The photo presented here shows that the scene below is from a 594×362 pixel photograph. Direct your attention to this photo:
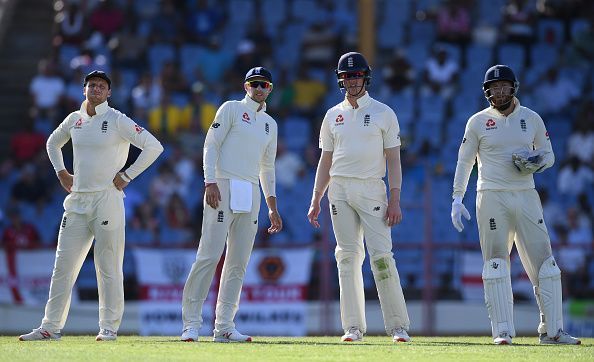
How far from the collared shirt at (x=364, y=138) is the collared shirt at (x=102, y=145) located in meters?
1.72

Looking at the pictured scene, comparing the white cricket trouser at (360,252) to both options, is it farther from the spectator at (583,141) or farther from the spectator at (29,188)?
the spectator at (583,141)

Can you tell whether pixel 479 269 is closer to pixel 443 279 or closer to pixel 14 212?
pixel 443 279

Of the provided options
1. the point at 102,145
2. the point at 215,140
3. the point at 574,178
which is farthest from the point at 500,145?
the point at 574,178

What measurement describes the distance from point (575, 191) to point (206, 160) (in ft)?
34.3

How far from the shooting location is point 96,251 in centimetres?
1214

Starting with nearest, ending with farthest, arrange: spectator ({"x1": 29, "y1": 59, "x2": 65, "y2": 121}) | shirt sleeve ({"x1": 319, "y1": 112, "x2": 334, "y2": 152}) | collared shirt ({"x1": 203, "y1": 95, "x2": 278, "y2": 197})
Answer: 1. collared shirt ({"x1": 203, "y1": 95, "x2": 278, "y2": 197})
2. shirt sleeve ({"x1": 319, "y1": 112, "x2": 334, "y2": 152})
3. spectator ({"x1": 29, "y1": 59, "x2": 65, "y2": 121})

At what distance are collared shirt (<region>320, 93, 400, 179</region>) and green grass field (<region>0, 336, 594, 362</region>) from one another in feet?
5.20

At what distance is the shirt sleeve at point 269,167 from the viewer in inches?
487

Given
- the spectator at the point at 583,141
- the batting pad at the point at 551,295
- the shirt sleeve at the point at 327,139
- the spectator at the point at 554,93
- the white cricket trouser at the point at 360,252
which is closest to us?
the batting pad at the point at 551,295

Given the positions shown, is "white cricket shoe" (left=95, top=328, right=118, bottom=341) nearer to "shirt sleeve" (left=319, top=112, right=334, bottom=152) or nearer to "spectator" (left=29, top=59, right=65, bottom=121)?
"shirt sleeve" (left=319, top=112, right=334, bottom=152)

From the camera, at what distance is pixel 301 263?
18.6 m

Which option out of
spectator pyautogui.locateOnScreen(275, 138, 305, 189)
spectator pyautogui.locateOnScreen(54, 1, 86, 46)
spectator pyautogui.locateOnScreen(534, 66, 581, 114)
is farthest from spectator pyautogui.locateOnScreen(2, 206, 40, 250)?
spectator pyautogui.locateOnScreen(534, 66, 581, 114)

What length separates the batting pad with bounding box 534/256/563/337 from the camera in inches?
464

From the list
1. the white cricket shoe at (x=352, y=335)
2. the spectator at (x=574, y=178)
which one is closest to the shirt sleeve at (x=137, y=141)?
the white cricket shoe at (x=352, y=335)
